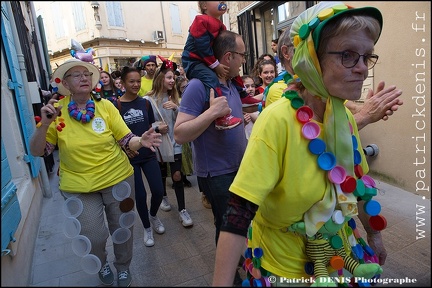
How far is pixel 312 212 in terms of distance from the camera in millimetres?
1054

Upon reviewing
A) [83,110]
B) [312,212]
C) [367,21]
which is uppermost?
[367,21]

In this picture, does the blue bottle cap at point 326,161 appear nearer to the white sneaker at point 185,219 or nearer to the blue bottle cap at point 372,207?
the blue bottle cap at point 372,207

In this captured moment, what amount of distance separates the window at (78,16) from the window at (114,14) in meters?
0.05

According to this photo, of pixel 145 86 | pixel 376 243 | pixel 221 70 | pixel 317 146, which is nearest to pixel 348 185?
pixel 317 146

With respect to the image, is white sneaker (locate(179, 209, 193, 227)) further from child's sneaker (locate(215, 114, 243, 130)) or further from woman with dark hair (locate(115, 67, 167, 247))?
child's sneaker (locate(215, 114, 243, 130))

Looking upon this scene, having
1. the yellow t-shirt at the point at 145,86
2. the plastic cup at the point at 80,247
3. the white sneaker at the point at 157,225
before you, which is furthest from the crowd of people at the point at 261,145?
the yellow t-shirt at the point at 145,86

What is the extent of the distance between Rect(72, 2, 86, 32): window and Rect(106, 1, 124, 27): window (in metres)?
0.05

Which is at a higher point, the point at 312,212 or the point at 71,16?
the point at 71,16

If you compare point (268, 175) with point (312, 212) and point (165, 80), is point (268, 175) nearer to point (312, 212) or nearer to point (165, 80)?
point (312, 212)

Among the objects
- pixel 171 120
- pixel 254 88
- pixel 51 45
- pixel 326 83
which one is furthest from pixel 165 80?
pixel 326 83

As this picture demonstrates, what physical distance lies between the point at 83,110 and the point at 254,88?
2396 millimetres

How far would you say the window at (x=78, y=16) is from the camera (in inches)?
24.5

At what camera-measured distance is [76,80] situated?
207 centimetres

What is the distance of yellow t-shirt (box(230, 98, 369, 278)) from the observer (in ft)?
3.24
